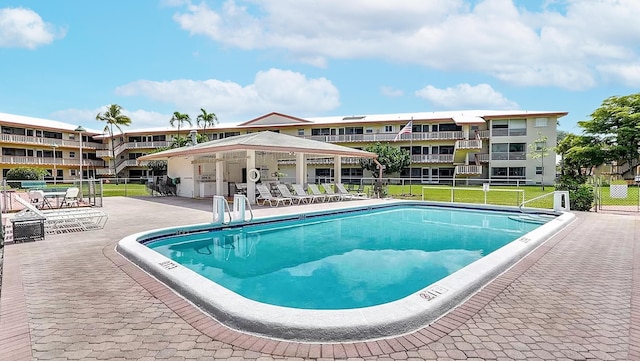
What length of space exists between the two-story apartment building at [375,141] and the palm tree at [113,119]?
1.31 metres

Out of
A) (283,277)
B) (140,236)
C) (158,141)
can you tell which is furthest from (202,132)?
(283,277)

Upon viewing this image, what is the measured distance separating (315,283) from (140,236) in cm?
478

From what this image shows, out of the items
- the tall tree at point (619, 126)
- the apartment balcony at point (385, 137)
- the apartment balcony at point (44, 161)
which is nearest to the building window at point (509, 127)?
the apartment balcony at point (385, 137)

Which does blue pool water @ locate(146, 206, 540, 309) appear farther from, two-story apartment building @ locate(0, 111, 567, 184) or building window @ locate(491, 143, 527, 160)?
building window @ locate(491, 143, 527, 160)

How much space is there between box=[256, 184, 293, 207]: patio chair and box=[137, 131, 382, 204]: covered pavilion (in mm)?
468

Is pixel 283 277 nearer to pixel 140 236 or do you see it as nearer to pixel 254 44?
pixel 140 236

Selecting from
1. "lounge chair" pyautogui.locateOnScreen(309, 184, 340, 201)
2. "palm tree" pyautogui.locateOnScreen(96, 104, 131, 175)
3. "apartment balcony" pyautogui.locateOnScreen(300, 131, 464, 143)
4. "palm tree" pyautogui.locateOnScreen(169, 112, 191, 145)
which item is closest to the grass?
"lounge chair" pyautogui.locateOnScreen(309, 184, 340, 201)

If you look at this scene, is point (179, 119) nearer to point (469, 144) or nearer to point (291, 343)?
point (469, 144)

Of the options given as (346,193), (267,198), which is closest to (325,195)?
(346,193)

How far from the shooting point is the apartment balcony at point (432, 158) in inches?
1569

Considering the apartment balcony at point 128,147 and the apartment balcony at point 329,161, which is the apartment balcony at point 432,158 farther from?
the apartment balcony at point 128,147

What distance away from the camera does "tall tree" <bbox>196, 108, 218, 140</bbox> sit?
4553 centimetres

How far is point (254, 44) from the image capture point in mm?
15523

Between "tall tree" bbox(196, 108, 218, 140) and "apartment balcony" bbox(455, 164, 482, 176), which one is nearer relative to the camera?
"apartment balcony" bbox(455, 164, 482, 176)
